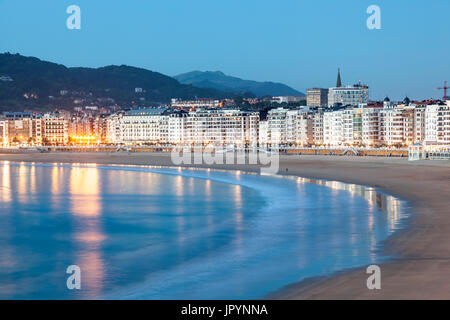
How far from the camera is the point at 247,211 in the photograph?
81.4 feet

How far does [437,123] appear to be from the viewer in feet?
334

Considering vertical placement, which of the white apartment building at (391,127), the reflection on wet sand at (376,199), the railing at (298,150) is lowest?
the reflection on wet sand at (376,199)

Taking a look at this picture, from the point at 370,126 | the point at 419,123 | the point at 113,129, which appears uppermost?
the point at 113,129

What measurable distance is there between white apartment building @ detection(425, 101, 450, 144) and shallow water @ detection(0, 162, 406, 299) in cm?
7080

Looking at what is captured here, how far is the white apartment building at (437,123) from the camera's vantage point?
100m

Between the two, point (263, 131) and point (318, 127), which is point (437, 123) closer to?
point (318, 127)

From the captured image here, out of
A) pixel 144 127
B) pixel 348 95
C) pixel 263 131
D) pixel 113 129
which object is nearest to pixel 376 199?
pixel 263 131

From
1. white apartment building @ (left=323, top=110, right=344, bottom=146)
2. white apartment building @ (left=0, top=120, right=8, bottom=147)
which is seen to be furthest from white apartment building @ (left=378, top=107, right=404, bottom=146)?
white apartment building @ (left=0, top=120, right=8, bottom=147)

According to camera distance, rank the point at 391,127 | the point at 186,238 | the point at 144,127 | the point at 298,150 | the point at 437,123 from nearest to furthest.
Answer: the point at 186,238 → the point at 298,150 → the point at 437,123 → the point at 391,127 → the point at 144,127

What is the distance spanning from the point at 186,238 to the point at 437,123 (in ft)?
297

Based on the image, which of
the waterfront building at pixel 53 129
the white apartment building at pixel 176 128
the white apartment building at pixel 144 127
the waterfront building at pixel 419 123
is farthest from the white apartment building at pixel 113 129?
the waterfront building at pixel 419 123

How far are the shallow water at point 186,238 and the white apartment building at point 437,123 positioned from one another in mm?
70798

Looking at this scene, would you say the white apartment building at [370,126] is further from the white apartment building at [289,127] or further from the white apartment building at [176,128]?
the white apartment building at [176,128]

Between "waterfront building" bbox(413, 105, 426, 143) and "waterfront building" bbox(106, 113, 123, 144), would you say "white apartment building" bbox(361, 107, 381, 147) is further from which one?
"waterfront building" bbox(106, 113, 123, 144)
